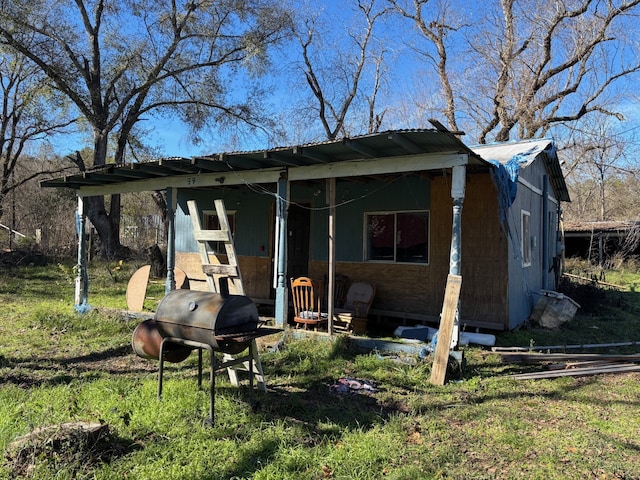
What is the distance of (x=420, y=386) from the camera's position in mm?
5176

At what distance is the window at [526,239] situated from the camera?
864 centimetres

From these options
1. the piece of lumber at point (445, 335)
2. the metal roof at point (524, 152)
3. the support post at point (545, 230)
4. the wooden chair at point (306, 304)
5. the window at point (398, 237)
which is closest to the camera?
the piece of lumber at point (445, 335)

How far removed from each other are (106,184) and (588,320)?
10.4m

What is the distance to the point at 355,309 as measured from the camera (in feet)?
27.1

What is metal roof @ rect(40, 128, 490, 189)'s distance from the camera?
5443mm

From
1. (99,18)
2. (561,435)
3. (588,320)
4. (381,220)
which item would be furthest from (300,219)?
(99,18)

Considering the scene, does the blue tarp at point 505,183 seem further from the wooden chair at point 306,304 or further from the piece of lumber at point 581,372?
the wooden chair at point 306,304

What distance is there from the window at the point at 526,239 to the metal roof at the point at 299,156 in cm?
261

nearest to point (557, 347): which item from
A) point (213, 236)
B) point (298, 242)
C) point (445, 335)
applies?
point (445, 335)

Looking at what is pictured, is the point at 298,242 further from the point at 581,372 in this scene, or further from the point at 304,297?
the point at 581,372

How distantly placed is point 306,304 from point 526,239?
4.60m

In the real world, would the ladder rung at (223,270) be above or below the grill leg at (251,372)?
above

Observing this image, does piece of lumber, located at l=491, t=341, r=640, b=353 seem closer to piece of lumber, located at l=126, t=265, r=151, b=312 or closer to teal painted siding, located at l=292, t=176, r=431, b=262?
teal painted siding, located at l=292, t=176, r=431, b=262

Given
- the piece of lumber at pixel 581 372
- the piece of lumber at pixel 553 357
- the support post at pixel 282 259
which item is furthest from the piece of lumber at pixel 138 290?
the piece of lumber at pixel 581 372
